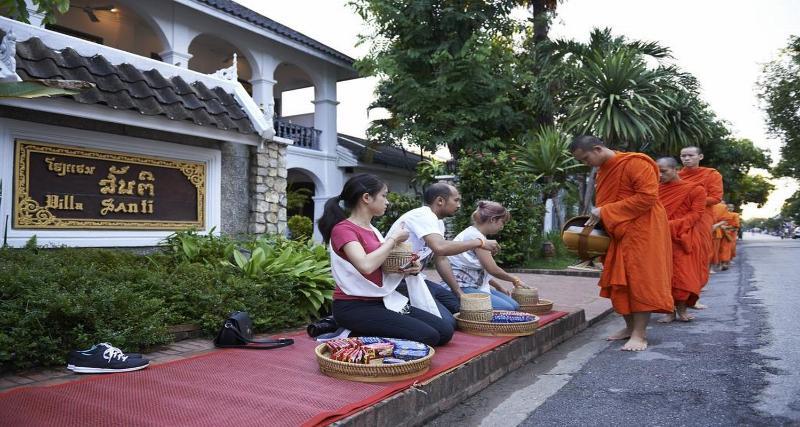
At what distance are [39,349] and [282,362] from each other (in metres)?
1.38

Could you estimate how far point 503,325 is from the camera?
4188 millimetres

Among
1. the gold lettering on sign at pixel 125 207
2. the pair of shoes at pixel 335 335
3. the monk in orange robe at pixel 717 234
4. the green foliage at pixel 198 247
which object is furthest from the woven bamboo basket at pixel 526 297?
the monk in orange robe at pixel 717 234

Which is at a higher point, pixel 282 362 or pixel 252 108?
pixel 252 108

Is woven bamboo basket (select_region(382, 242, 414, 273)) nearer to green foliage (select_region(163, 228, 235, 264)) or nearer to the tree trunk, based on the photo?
green foliage (select_region(163, 228, 235, 264))

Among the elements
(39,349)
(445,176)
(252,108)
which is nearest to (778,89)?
(445,176)

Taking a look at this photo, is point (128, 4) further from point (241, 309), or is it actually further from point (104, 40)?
point (241, 309)

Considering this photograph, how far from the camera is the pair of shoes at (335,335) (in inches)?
151

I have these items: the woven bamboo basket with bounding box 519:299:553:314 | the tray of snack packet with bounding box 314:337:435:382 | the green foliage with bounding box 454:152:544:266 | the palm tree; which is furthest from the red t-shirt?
the palm tree

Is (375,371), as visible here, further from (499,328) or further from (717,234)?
(717,234)

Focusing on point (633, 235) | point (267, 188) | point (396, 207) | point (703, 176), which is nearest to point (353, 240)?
point (633, 235)

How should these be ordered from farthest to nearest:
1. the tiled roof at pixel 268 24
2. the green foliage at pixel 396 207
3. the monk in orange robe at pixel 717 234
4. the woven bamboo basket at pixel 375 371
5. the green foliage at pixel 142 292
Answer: the tiled roof at pixel 268 24 → the green foliage at pixel 396 207 → the monk in orange robe at pixel 717 234 → the green foliage at pixel 142 292 → the woven bamboo basket at pixel 375 371

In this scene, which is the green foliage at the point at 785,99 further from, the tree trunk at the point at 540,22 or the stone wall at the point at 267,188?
the stone wall at the point at 267,188

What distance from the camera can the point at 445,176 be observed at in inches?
463

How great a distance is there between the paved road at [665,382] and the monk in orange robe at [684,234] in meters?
0.33
